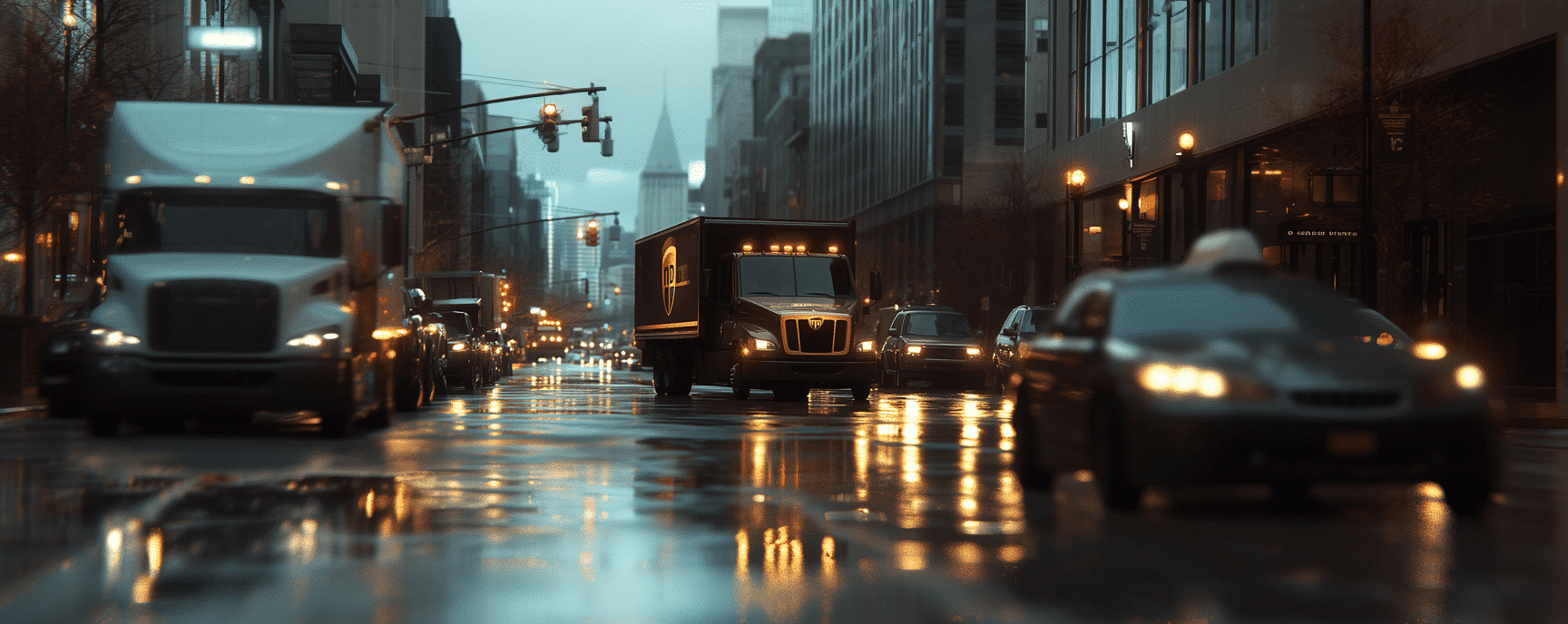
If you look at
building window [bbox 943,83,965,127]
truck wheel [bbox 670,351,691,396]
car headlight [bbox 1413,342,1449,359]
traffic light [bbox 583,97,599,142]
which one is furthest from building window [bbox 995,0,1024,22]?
car headlight [bbox 1413,342,1449,359]

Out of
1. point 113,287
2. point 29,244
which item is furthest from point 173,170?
point 29,244

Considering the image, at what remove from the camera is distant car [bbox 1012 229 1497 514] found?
9703mm

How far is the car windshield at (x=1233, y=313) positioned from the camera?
35.0 feet

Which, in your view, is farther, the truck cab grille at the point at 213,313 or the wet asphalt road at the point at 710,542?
the truck cab grille at the point at 213,313

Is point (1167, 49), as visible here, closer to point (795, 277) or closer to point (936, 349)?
point (936, 349)

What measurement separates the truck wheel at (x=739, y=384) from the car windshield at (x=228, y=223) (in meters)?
11.6

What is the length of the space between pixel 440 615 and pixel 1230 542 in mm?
4462

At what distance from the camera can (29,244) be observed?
3005cm

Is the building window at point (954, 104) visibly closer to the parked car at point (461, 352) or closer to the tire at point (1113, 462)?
the parked car at point (461, 352)

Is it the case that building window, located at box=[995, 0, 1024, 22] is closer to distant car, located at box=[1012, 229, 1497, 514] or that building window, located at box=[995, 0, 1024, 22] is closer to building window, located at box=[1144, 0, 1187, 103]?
building window, located at box=[1144, 0, 1187, 103]

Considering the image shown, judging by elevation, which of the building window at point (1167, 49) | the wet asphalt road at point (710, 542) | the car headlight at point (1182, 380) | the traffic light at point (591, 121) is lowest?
the wet asphalt road at point (710, 542)

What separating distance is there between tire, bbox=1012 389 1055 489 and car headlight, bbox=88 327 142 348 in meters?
8.91

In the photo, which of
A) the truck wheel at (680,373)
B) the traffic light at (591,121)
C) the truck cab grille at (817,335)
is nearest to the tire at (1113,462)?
the truck cab grille at (817,335)

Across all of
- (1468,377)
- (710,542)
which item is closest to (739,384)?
(1468,377)
